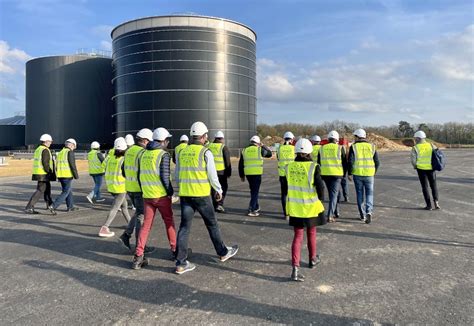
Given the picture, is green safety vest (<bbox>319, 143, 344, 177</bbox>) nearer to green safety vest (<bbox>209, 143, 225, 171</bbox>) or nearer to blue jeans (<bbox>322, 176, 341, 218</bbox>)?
blue jeans (<bbox>322, 176, 341, 218</bbox>)

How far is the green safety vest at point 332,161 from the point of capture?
7.67 metres

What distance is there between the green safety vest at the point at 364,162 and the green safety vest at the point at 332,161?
0.34 metres

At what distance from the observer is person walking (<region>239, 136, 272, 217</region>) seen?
8531 millimetres

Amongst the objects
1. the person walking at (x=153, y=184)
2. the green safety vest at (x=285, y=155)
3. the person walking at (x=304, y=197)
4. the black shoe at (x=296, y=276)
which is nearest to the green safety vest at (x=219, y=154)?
the green safety vest at (x=285, y=155)

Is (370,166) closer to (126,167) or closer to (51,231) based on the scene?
(126,167)

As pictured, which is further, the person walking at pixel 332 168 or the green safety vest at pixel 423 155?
the green safety vest at pixel 423 155

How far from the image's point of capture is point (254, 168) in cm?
862

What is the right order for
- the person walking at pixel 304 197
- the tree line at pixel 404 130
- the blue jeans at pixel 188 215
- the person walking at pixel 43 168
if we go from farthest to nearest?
1. the tree line at pixel 404 130
2. the person walking at pixel 43 168
3. the blue jeans at pixel 188 215
4. the person walking at pixel 304 197

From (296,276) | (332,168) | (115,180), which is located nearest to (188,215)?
(296,276)

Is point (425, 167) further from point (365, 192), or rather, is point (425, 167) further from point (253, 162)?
point (253, 162)

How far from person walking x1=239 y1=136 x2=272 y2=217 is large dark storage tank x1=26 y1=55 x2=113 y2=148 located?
48.0 metres

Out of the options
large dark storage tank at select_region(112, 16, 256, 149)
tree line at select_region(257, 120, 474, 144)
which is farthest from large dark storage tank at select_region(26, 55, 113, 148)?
tree line at select_region(257, 120, 474, 144)

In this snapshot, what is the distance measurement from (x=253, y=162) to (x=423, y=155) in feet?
14.7

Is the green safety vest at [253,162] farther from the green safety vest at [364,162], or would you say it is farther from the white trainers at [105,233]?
the white trainers at [105,233]
